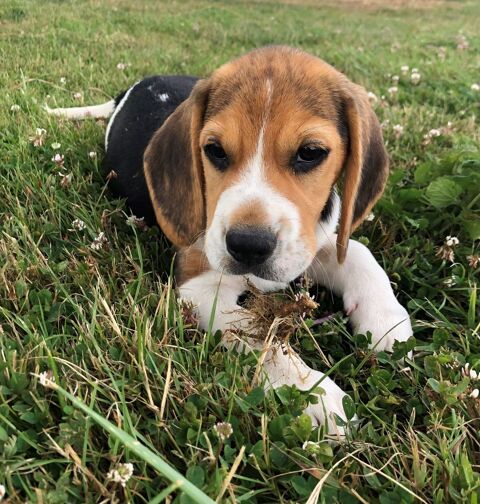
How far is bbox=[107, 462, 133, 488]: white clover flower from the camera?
60.9 inches

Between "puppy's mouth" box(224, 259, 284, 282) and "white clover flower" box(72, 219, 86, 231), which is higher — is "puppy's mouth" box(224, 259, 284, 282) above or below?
above

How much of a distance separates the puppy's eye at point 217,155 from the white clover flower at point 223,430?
1.29 metres

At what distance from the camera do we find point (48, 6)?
28.5ft

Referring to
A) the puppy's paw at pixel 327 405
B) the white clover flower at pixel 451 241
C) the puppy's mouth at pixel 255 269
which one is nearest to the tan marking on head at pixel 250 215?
the puppy's mouth at pixel 255 269

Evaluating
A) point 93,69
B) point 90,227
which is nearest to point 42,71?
point 93,69

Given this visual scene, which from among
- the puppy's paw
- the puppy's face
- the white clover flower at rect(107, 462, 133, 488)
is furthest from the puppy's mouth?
the white clover flower at rect(107, 462, 133, 488)

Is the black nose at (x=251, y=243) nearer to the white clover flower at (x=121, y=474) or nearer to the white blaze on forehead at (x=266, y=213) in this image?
the white blaze on forehead at (x=266, y=213)

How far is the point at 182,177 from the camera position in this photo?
2914mm

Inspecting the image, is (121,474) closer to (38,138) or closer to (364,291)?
(364,291)

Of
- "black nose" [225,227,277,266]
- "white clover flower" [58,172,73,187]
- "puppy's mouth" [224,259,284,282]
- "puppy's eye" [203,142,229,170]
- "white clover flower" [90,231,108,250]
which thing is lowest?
"white clover flower" [90,231,108,250]

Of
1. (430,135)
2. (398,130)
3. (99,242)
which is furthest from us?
(398,130)

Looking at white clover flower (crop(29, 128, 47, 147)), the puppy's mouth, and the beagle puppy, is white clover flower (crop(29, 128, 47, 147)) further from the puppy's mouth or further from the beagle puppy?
the puppy's mouth

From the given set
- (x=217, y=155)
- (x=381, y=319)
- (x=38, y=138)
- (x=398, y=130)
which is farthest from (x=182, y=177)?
(x=398, y=130)

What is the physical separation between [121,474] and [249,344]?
85cm
